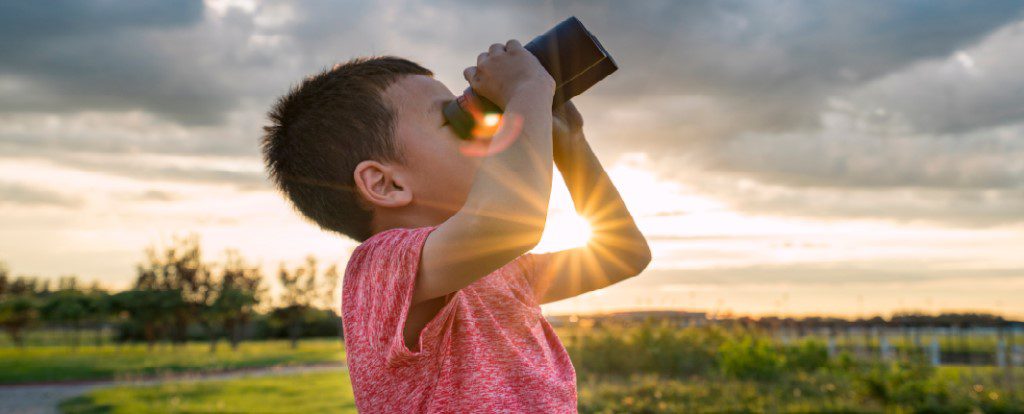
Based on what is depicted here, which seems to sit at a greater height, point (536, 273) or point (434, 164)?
point (434, 164)

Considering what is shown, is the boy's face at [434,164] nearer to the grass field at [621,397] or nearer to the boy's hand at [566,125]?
the boy's hand at [566,125]

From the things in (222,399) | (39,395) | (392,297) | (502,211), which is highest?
(502,211)

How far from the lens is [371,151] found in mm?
1626

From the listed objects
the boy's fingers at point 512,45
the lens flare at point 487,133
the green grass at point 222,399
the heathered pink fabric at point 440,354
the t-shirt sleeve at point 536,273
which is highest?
the boy's fingers at point 512,45

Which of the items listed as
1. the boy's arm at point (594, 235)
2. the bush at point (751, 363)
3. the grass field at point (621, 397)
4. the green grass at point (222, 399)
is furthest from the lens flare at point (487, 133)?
the bush at point (751, 363)

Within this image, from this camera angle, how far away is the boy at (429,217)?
1322 mm

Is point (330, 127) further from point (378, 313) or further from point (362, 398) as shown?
point (362, 398)

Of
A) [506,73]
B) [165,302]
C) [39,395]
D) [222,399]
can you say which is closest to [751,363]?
[222,399]

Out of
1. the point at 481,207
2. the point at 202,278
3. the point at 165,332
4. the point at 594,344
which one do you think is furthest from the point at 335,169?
the point at 165,332

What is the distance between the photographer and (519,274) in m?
1.99

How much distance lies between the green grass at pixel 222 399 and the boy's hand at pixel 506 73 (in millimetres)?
10159

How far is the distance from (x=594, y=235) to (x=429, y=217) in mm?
746

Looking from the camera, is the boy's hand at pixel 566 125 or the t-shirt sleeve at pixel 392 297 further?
the boy's hand at pixel 566 125

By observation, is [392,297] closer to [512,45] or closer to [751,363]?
[512,45]
